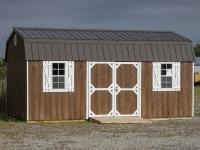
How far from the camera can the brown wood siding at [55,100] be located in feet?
68.2

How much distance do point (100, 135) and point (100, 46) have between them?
19.3 feet

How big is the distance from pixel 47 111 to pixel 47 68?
154cm

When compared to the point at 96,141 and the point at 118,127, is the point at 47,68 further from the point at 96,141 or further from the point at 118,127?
the point at 96,141

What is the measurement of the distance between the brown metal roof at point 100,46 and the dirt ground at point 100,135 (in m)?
2.60

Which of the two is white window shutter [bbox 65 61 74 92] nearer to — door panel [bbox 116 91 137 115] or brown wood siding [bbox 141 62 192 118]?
door panel [bbox 116 91 137 115]

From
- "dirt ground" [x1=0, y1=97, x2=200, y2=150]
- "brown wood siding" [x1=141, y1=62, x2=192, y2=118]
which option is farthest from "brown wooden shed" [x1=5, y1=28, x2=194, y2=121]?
"dirt ground" [x1=0, y1=97, x2=200, y2=150]

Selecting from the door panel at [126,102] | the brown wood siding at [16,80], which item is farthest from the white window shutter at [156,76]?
the brown wood siding at [16,80]

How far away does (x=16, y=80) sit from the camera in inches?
901

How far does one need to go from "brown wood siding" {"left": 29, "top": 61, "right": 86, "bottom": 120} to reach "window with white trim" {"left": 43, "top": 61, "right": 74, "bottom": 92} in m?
0.16

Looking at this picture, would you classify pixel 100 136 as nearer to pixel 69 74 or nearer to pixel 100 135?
pixel 100 135

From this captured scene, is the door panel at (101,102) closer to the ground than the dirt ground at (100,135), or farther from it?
farther from it

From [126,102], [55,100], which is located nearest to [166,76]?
[126,102]

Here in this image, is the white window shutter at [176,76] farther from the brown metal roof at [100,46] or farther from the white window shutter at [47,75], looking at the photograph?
the white window shutter at [47,75]

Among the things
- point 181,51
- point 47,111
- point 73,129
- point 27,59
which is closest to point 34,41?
point 27,59
